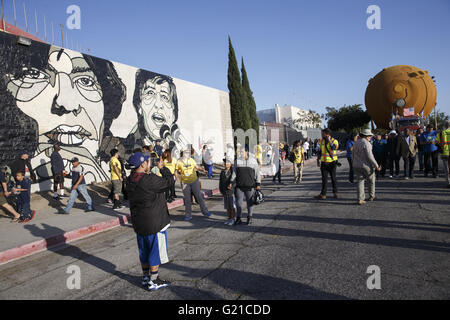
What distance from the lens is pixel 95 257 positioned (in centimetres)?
518

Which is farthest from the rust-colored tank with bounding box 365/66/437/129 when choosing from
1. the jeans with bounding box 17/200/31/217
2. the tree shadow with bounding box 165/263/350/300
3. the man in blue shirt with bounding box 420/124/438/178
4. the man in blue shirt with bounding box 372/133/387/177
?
the jeans with bounding box 17/200/31/217

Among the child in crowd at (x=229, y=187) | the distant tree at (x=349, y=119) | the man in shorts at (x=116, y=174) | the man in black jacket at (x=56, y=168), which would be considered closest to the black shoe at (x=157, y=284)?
the child in crowd at (x=229, y=187)

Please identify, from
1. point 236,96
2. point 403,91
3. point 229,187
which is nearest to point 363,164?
point 229,187

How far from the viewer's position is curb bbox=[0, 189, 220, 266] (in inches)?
217

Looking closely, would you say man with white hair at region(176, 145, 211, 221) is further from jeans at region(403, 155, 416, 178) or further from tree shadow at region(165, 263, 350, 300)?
jeans at region(403, 155, 416, 178)

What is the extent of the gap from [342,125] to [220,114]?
38.4 metres

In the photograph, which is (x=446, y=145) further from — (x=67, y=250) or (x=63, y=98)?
(x=63, y=98)

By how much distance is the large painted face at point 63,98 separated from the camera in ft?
35.9

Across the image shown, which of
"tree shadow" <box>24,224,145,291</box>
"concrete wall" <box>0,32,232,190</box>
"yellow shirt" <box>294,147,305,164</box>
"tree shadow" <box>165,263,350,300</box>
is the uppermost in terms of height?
"concrete wall" <box>0,32,232,190</box>

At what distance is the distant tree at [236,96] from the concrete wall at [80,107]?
6.62 m

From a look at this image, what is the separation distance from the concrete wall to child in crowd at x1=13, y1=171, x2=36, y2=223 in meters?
3.20

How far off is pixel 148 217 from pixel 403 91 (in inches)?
1177
